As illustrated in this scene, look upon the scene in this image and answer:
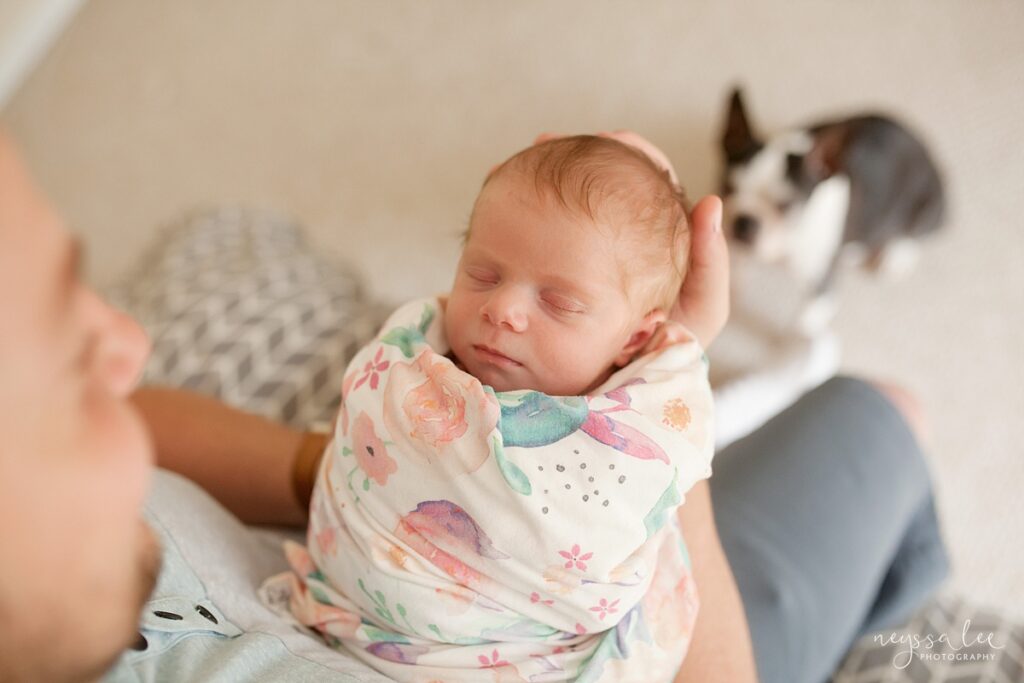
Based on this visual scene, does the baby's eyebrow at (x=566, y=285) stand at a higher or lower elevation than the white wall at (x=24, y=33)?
lower

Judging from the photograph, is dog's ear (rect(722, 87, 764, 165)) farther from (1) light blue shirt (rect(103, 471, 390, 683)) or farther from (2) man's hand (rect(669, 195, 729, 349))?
(1) light blue shirt (rect(103, 471, 390, 683))

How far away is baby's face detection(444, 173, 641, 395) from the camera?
2.18 ft

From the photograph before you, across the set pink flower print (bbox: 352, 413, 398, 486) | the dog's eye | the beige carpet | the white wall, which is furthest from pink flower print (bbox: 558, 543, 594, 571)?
the white wall

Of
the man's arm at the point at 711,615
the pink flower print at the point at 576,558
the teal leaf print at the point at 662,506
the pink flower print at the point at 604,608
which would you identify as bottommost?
the man's arm at the point at 711,615

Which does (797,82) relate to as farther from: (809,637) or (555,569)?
(555,569)

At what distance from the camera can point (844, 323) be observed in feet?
5.25

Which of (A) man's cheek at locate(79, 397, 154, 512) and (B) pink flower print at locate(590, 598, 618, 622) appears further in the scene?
(B) pink flower print at locate(590, 598, 618, 622)

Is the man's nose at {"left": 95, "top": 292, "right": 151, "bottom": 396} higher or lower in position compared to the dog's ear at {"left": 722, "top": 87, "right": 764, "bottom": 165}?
lower

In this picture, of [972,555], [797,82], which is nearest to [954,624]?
[972,555]

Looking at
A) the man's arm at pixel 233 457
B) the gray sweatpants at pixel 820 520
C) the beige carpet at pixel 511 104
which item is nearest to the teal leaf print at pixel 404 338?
the man's arm at pixel 233 457

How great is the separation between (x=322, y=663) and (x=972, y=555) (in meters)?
1.16

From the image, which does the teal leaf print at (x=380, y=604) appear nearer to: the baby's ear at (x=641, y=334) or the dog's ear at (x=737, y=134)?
the baby's ear at (x=641, y=334)

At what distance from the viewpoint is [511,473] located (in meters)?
0.59

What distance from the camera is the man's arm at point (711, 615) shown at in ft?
2.27
